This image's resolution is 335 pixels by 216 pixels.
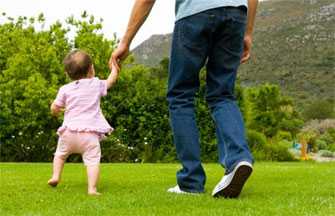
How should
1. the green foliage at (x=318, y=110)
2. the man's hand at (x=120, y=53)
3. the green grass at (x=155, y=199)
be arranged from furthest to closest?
the green foliage at (x=318, y=110), the man's hand at (x=120, y=53), the green grass at (x=155, y=199)

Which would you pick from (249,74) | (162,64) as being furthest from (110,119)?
(249,74)

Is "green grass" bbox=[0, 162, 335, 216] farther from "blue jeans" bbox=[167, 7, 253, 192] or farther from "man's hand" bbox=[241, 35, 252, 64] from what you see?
"man's hand" bbox=[241, 35, 252, 64]

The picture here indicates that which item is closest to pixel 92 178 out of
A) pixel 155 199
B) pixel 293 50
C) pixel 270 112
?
pixel 155 199

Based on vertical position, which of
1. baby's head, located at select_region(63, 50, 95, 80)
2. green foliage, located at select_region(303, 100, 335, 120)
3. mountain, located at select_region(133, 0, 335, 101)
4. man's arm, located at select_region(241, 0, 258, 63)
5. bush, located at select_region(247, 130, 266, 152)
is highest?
man's arm, located at select_region(241, 0, 258, 63)

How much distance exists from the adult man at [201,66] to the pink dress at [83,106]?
0.52 meters

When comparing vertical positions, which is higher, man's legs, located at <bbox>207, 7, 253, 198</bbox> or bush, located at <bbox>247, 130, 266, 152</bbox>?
man's legs, located at <bbox>207, 7, 253, 198</bbox>

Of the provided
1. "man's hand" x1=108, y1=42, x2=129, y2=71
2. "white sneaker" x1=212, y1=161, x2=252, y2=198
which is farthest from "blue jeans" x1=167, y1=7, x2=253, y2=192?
"man's hand" x1=108, y1=42, x2=129, y2=71

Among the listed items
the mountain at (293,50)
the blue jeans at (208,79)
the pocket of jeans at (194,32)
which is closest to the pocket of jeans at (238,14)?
the blue jeans at (208,79)

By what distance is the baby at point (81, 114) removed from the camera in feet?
14.7

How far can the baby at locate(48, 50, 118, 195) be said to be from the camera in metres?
4.47

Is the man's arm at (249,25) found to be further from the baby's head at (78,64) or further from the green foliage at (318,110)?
the green foliage at (318,110)

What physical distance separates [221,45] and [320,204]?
47.7 inches

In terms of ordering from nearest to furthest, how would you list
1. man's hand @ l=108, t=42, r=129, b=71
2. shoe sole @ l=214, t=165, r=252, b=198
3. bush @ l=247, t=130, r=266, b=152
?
shoe sole @ l=214, t=165, r=252, b=198, man's hand @ l=108, t=42, r=129, b=71, bush @ l=247, t=130, r=266, b=152

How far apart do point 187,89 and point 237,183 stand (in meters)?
0.75
